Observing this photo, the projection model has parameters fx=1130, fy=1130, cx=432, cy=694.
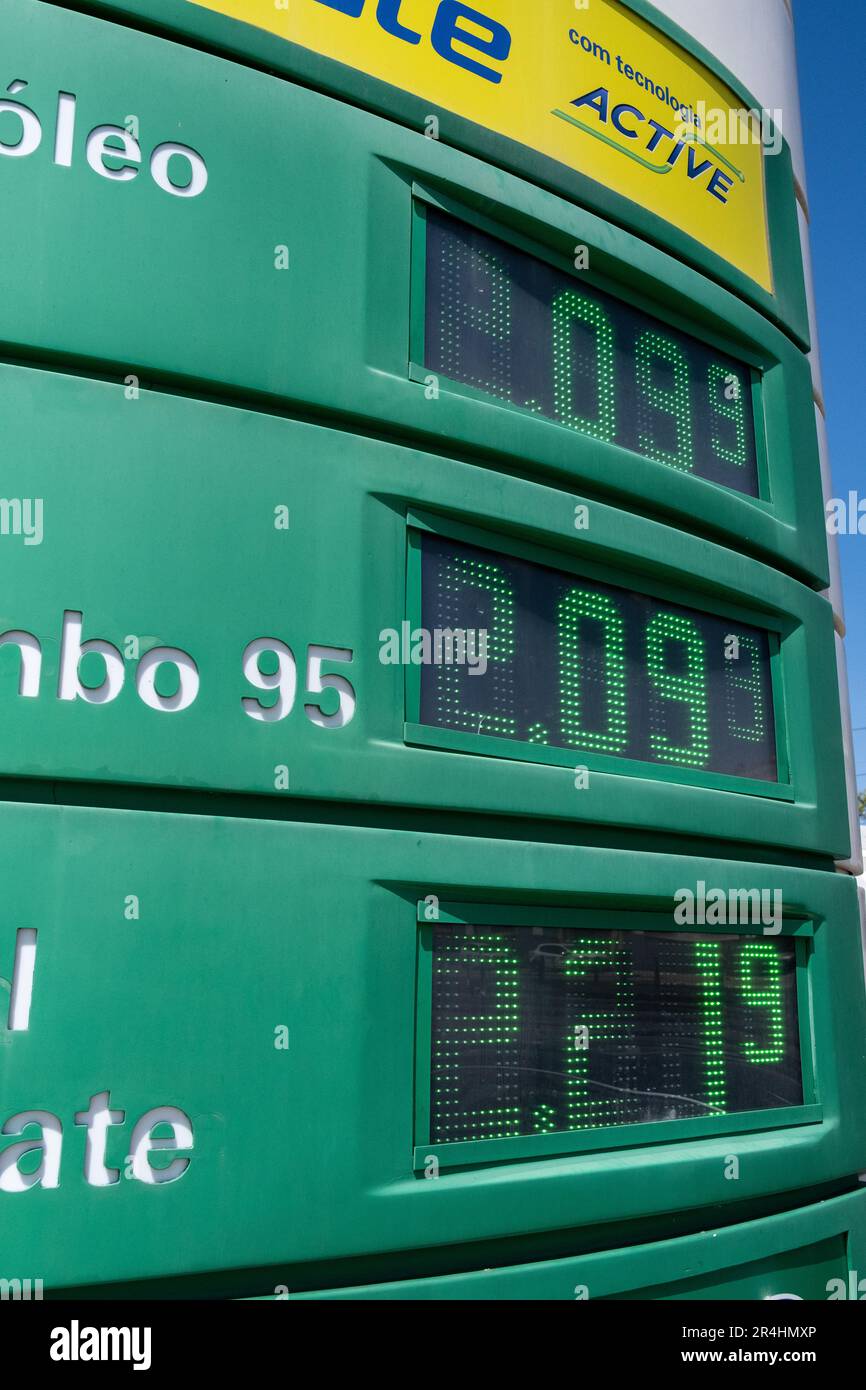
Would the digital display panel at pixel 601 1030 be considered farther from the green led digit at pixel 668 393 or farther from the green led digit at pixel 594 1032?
the green led digit at pixel 668 393

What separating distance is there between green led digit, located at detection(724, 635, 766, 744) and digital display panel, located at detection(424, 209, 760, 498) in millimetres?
510

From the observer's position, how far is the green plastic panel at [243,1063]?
74.6 inches

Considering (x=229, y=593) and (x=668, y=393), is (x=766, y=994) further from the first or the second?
(x=229, y=593)

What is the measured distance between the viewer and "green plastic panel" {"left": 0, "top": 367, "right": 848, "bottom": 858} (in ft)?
6.67

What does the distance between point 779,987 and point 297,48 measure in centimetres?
262

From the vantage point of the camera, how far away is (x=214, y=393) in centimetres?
231

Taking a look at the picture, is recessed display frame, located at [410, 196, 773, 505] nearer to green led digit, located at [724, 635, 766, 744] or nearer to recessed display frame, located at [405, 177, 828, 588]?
recessed display frame, located at [405, 177, 828, 588]

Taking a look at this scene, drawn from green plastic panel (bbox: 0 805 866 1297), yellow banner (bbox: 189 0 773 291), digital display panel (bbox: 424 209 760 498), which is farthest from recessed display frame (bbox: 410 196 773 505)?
green plastic panel (bbox: 0 805 866 1297)

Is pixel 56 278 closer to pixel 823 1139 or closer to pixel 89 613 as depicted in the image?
pixel 89 613


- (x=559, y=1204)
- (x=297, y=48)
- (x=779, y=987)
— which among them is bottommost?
(x=559, y=1204)

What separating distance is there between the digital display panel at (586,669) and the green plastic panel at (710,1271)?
111cm

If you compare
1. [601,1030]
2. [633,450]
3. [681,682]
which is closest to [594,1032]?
[601,1030]

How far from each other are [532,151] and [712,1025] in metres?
2.27
